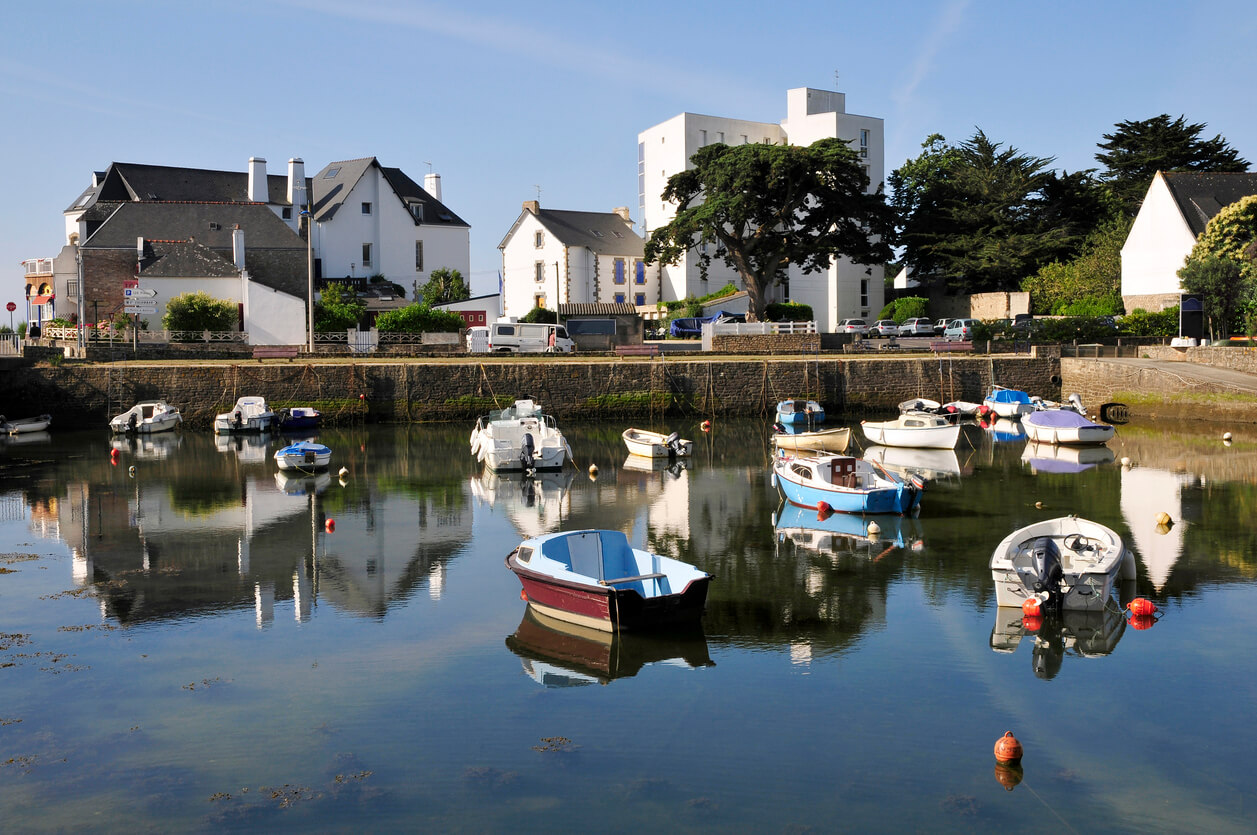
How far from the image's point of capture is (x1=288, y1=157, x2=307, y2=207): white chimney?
7050cm

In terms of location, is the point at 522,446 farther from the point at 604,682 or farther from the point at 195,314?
the point at 195,314

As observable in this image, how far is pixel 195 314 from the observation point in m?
51.8

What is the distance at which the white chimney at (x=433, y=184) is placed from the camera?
80688 millimetres

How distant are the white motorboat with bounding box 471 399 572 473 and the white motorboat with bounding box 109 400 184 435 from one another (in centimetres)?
1601

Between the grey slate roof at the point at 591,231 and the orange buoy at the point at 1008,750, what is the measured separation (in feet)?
200

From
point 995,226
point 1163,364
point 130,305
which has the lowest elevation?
point 1163,364

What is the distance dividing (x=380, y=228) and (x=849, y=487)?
177 feet

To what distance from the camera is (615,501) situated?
2684 cm

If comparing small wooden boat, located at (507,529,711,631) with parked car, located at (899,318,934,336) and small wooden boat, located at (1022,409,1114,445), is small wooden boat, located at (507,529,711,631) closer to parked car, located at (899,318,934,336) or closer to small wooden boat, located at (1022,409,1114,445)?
small wooden boat, located at (1022,409,1114,445)

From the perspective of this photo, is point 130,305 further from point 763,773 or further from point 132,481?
point 763,773

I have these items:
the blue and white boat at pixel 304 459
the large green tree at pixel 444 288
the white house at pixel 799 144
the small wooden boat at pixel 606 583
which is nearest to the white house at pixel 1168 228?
the white house at pixel 799 144

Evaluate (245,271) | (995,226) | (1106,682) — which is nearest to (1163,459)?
(1106,682)

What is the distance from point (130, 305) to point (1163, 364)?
49768 mm

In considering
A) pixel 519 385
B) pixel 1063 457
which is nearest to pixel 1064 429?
pixel 1063 457
